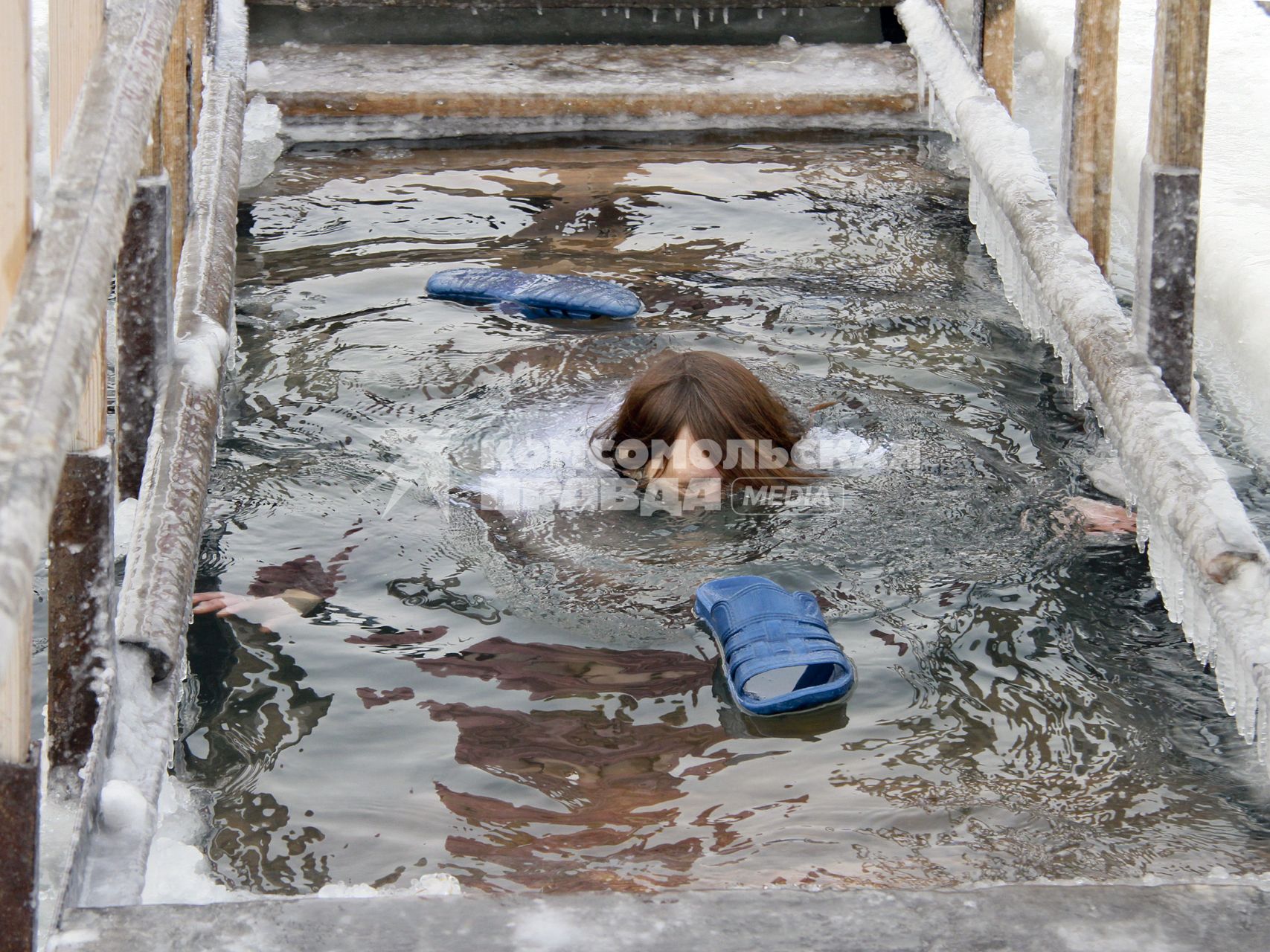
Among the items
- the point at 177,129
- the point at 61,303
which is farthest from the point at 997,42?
the point at 61,303

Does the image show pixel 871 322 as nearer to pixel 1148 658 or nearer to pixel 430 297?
pixel 430 297

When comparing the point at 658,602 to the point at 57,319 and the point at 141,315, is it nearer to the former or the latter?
the point at 141,315

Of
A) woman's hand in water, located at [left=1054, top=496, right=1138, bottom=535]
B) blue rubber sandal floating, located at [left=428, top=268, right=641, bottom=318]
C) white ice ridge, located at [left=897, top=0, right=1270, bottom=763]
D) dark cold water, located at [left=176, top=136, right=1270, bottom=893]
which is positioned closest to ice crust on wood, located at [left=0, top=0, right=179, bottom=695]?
dark cold water, located at [left=176, top=136, right=1270, bottom=893]

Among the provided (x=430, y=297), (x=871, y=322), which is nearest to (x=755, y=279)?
(x=871, y=322)

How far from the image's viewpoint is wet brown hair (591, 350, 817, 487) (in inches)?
173

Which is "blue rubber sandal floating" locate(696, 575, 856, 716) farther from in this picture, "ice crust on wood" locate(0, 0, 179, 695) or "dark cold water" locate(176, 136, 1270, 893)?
"ice crust on wood" locate(0, 0, 179, 695)

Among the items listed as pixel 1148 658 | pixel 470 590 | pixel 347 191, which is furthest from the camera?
pixel 347 191

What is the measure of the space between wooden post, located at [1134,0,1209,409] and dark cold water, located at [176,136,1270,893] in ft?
2.47

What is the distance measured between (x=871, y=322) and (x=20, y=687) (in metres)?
4.46

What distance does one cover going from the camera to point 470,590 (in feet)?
13.4

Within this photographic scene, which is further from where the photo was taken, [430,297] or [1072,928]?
[430,297]

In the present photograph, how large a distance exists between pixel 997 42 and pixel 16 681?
5600mm

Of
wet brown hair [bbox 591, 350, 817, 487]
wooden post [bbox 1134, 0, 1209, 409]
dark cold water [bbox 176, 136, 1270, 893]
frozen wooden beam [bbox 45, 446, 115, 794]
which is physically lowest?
dark cold water [bbox 176, 136, 1270, 893]

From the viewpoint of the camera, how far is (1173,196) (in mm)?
3602
